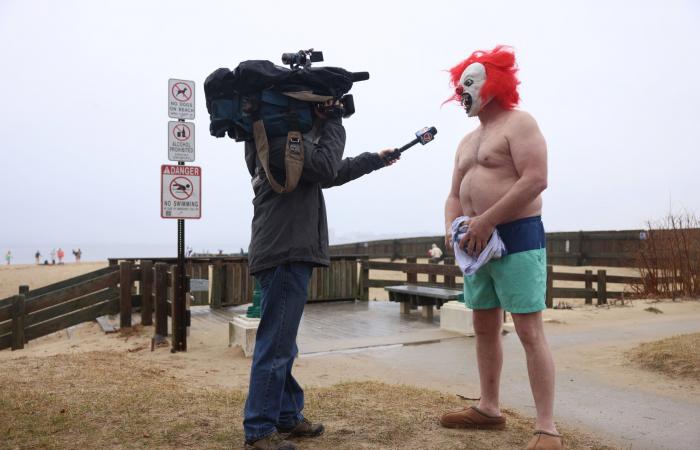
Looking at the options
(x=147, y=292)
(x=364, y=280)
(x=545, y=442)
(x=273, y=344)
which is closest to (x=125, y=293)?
(x=147, y=292)

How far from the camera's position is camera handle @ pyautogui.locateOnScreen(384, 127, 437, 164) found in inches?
131

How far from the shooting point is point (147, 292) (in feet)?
27.8

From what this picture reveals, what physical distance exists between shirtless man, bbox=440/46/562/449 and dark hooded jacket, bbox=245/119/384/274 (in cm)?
79

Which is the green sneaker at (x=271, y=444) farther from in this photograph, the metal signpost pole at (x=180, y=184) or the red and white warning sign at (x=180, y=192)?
the red and white warning sign at (x=180, y=192)

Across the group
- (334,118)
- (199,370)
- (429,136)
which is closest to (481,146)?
(429,136)

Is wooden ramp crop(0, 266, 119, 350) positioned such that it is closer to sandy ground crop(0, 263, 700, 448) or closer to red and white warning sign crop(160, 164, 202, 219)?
sandy ground crop(0, 263, 700, 448)

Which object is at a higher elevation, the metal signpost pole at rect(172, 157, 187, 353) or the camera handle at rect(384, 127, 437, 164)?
the camera handle at rect(384, 127, 437, 164)

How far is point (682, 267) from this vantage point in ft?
37.4

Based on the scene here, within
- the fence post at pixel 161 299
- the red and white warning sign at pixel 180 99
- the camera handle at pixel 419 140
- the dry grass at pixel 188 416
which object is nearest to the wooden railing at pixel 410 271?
the fence post at pixel 161 299

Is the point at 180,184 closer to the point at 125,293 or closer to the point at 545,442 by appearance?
the point at 125,293

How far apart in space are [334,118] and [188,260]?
8.62 meters

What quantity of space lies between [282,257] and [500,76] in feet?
5.05

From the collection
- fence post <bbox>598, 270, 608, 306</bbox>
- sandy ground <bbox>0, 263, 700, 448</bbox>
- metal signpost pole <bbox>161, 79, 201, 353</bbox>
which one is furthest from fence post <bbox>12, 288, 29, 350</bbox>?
fence post <bbox>598, 270, 608, 306</bbox>

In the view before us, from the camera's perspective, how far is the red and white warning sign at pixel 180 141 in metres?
6.61
